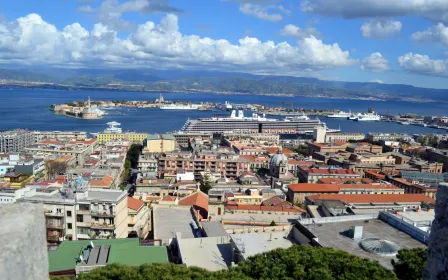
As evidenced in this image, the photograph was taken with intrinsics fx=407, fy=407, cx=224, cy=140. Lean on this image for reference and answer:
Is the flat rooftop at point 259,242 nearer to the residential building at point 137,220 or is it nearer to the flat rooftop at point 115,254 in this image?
the flat rooftop at point 115,254

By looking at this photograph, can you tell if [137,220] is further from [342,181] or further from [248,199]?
[342,181]

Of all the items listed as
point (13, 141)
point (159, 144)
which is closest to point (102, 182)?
point (159, 144)

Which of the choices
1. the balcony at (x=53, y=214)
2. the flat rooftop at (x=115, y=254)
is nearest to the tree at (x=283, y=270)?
the flat rooftop at (x=115, y=254)

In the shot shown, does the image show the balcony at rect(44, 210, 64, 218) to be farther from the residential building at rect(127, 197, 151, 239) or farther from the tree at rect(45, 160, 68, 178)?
the tree at rect(45, 160, 68, 178)

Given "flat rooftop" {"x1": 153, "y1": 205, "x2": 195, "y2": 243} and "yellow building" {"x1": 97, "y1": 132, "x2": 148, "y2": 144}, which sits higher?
"flat rooftop" {"x1": 153, "y1": 205, "x2": 195, "y2": 243}

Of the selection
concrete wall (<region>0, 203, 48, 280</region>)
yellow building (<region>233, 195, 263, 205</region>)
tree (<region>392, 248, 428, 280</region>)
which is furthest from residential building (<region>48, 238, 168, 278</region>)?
yellow building (<region>233, 195, 263, 205</region>)

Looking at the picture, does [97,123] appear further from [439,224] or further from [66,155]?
[439,224]
